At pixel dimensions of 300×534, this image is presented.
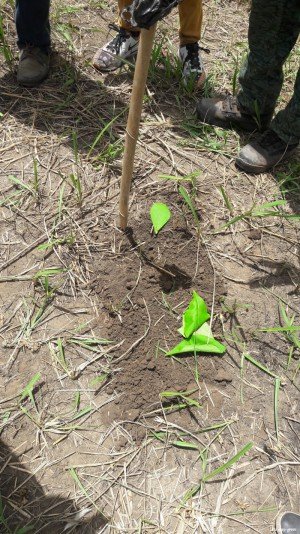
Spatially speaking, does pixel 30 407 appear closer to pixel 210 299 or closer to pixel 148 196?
pixel 210 299

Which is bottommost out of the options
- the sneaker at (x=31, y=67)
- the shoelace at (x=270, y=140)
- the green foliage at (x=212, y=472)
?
the green foliage at (x=212, y=472)

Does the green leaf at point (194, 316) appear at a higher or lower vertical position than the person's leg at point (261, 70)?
lower

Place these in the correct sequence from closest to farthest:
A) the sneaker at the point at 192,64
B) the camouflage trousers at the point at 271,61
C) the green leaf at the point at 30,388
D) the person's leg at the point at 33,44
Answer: the green leaf at the point at 30,388, the camouflage trousers at the point at 271,61, the person's leg at the point at 33,44, the sneaker at the point at 192,64

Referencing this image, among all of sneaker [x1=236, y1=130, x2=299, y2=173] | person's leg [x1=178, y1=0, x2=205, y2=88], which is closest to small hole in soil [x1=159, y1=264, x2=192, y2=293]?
sneaker [x1=236, y1=130, x2=299, y2=173]

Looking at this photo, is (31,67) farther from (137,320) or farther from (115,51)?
(137,320)

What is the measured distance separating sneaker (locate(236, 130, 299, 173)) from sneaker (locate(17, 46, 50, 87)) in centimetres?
115

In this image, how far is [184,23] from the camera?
97.0 inches

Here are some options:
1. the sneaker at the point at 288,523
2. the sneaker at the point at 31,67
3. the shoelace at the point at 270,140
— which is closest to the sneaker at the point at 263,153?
the shoelace at the point at 270,140

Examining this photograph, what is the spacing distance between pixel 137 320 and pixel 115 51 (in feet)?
5.49

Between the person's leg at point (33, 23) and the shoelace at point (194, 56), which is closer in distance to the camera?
the person's leg at point (33, 23)

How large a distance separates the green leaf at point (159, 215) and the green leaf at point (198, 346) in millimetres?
489

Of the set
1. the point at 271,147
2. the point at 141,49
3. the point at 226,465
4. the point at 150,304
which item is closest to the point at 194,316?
the point at 150,304

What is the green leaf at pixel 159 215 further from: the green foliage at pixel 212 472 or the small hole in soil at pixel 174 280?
the green foliage at pixel 212 472

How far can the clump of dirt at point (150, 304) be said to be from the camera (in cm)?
156
